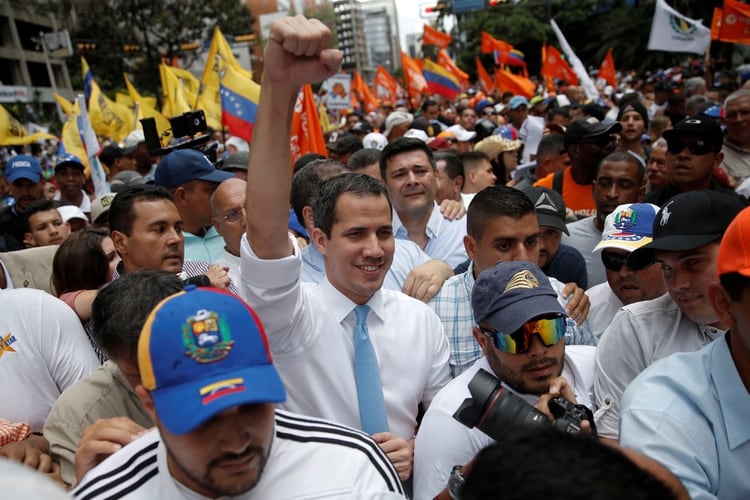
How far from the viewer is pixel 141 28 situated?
113 ft

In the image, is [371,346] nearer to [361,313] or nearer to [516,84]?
[361,313]

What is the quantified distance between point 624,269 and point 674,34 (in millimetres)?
10405

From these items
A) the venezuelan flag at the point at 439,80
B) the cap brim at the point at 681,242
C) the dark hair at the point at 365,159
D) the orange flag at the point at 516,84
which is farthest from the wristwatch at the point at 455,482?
the orange flag at the point at 516,84

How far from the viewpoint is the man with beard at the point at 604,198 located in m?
4.06

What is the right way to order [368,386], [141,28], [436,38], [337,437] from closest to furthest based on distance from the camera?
[337,437] < [368,386] < [436,38] < [141,28]

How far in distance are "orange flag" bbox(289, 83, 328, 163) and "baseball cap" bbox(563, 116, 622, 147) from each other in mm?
2807

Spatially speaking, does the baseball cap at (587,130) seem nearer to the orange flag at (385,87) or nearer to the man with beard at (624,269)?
the man with beard at (624,269)

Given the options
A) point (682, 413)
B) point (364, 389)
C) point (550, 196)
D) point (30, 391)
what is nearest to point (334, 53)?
point (364, 389)

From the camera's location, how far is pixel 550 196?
3904 mm

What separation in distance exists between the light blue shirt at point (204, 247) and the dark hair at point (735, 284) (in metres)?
3.42

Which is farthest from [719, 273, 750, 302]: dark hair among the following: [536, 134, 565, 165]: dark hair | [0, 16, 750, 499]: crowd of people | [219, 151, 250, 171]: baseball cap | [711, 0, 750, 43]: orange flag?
[711, 0, 750, 43]: orange flag

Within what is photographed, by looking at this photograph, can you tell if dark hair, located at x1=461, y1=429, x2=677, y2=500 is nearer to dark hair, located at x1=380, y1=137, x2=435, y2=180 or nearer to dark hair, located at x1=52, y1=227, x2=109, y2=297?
dark hair, located at x1=52, y1=227, x2=109, y2=297

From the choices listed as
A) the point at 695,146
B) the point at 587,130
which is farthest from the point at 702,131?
the point at 587,130

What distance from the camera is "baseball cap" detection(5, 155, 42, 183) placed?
6.79 m
